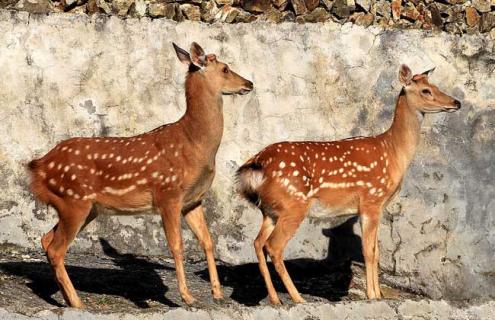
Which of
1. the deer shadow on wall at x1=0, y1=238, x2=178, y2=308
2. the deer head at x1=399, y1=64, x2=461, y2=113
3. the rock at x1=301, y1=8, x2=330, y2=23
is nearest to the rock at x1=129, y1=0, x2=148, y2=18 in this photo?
the rock at x1=301, y1=8, x2=330, y2=23

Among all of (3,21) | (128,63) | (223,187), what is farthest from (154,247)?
(3,21)

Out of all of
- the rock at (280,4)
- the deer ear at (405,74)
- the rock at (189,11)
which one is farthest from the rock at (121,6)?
the deer ear at (405,74)

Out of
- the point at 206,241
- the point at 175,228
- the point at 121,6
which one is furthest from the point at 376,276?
the point at 121,6

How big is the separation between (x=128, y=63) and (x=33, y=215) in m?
1.77

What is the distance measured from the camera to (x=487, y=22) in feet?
44.8

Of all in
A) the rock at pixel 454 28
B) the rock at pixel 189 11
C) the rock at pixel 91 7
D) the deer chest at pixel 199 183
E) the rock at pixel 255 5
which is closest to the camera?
the deer chest at pixel 199 183

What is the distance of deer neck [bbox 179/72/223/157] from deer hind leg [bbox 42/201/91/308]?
1.06m

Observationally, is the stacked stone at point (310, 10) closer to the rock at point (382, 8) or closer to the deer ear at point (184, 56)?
the rock at point (382, 8)

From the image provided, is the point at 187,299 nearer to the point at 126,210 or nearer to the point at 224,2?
the point at 126,210

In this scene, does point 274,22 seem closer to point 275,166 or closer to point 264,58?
point 264,58

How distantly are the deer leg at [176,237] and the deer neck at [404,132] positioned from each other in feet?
7.95

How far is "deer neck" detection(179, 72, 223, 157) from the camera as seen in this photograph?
10734 millimetres

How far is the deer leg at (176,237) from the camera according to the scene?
34.1 ft

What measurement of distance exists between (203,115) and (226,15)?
2.53 metres
